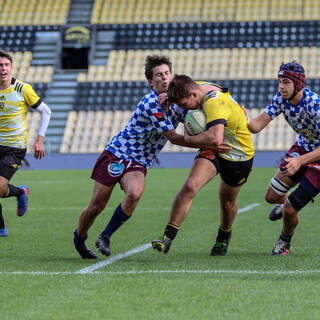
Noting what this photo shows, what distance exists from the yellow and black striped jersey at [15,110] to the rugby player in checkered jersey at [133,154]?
177 cm

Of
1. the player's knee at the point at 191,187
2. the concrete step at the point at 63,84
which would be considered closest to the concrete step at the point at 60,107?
the concrete step at the point at 63,84

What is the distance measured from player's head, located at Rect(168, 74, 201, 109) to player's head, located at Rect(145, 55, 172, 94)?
40cm

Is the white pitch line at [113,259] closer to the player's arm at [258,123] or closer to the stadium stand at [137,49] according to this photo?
the player's arm at [258,123]

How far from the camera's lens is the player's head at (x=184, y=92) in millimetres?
5113

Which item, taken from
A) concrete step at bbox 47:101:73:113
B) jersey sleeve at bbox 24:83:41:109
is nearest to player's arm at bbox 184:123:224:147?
jersey sleeve at bbox 24:83:41:109

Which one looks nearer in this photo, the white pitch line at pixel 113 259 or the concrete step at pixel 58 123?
the white pitch line at pixel 113 259

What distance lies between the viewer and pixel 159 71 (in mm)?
5633

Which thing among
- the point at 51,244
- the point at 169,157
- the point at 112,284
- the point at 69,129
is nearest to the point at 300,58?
the point at 169,157

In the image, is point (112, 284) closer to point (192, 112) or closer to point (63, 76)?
point (192, 112)

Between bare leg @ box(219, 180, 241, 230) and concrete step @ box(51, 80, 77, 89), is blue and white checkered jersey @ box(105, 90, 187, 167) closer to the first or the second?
bare leg @ box(219, 180, 241, 230)

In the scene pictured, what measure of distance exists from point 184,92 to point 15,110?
2764mm

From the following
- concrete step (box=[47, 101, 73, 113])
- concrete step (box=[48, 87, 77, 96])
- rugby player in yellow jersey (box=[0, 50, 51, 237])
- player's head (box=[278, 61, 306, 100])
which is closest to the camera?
player's head (box=[278, 61, 306, 100])

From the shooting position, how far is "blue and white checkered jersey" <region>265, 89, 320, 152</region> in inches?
236

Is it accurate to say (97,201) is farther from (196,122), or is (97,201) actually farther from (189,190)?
(196,122)
